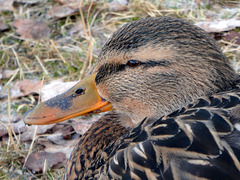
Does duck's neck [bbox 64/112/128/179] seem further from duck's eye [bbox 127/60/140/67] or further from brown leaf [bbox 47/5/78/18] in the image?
brown leaf [bbox 47/5/78/18]

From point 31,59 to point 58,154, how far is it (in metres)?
1.51

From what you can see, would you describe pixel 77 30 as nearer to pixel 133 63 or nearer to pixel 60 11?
pixel 60 11

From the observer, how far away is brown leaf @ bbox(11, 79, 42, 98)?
11.3 feet

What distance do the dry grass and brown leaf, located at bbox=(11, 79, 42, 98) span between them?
0.07 m

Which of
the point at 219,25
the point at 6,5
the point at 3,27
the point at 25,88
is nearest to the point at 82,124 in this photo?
the point at 25,88

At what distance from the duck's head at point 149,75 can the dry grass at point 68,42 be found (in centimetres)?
92

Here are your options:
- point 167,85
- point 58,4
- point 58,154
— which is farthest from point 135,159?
point 58,4

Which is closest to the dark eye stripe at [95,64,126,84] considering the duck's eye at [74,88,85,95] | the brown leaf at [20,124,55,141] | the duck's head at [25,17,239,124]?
the duck's head at [25,17,239,124]

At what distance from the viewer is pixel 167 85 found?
2.12 m

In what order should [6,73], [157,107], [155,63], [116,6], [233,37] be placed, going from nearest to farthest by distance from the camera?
[155,63], [157,107], [233,37], [6,73], [116,6]

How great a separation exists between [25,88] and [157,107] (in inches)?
68.5

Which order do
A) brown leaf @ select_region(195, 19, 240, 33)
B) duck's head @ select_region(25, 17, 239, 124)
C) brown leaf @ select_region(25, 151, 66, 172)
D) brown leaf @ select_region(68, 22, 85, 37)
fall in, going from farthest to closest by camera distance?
1. brown leaf @ select_region(68, 22, 85, 37)
2. brown leaf @ select_region(195, 19, 240, 33)
3. brown leaf @ select_region(25, 151, 66, 172)
4. duck's head @ select_region(25, 17, 239, 124)

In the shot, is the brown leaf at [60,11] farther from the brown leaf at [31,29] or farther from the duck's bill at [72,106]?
the duck's bill at [72,106]

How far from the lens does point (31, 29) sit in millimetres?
4234
